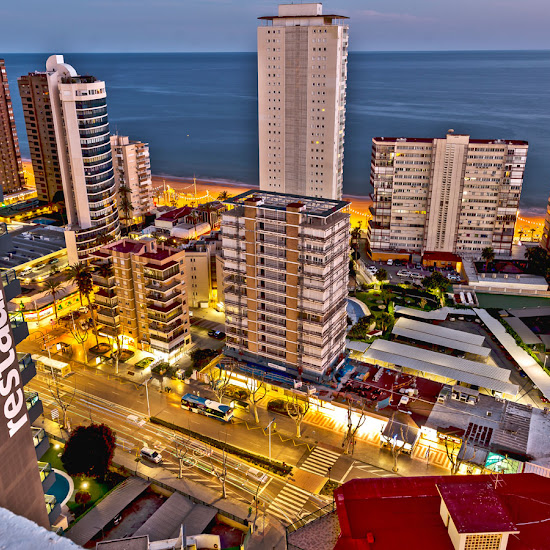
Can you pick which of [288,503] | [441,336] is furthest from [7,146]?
[288,503]

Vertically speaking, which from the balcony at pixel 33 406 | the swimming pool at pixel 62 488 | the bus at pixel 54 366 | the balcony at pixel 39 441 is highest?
the balcony at pixel 33 406

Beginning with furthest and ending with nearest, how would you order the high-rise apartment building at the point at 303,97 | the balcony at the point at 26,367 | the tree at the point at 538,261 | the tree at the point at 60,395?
the tree at the point at 538,261
the high-rise apartment building at the point at 303,97
the tree at the point at 60,395
the balcony at the point at 26,367

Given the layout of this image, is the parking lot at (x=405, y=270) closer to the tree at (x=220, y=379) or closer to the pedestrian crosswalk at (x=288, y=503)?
the tree at (x=220, y=379)

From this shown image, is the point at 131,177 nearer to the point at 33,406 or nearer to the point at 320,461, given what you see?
the point at 320,461

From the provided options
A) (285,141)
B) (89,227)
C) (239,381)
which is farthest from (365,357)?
(89,227)

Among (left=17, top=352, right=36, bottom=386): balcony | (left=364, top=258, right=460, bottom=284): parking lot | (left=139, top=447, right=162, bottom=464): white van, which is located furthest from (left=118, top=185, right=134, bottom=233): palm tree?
(left=17, top=352, right=36, bottom=386): balcony

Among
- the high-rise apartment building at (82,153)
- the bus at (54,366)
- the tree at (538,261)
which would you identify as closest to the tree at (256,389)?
the bus at (54,366)

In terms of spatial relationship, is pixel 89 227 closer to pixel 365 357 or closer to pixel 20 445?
pixel 365 357
